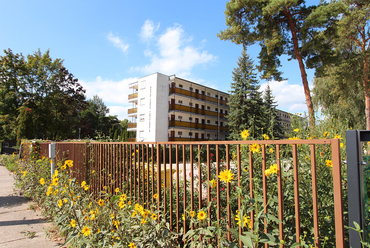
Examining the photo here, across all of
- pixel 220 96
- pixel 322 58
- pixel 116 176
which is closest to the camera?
pixel 116 176

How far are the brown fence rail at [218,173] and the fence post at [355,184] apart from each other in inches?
2.1

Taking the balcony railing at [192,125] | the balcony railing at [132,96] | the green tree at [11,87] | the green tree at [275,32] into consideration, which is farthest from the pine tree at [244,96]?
the green tree at [11,87]

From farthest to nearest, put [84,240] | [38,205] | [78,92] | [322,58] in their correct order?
[78,92] → [322,58] → [38,205] → [84,240]

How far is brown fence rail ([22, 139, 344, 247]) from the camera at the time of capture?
4.89 ft

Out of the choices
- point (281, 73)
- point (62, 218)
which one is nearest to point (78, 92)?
point (281, 73)

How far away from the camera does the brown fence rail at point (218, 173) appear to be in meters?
1.49

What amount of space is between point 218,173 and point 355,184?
1.02 metres

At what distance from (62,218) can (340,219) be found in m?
2.81

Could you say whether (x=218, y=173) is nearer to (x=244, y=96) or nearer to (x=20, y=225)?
(x=20, y=225)

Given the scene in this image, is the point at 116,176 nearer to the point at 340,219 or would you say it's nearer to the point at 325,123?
the point at 340,219

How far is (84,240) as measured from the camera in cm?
226

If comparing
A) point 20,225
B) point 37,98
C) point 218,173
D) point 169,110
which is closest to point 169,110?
point 169,110

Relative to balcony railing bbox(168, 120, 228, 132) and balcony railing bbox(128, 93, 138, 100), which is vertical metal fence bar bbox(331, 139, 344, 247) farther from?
balcony railing bbox(128, 93, 138, 100)

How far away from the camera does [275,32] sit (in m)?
13.3
